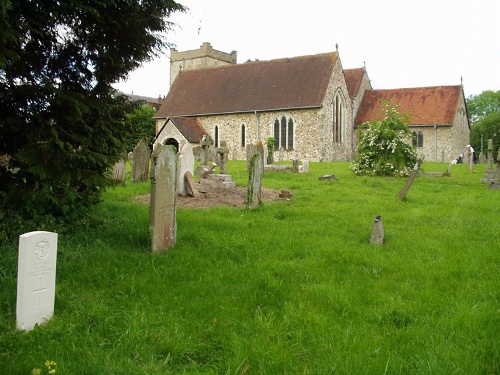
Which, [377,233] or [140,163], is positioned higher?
[140,163]

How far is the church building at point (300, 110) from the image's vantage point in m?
31.5

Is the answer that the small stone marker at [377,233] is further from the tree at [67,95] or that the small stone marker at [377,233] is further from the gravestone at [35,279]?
the gravestone at [35,279]

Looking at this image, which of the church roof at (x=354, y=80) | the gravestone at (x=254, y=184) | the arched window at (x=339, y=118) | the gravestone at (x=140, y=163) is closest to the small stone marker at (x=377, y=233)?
the gravestone at (x=254, y=184)

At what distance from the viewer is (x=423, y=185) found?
1428cm

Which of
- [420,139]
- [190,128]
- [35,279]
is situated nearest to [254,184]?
[35,279]

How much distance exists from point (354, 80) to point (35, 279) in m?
36.1

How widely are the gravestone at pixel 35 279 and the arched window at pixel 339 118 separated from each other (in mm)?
30279

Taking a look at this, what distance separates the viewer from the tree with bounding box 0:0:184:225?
18.4 feet

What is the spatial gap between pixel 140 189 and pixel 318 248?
7.16 metres

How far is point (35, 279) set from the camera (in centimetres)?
364

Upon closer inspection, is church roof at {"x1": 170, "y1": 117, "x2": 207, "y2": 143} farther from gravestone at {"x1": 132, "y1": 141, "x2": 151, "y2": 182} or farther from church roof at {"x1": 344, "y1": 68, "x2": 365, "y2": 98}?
gravestone at {"x1": 132, "y1": 141, "x2": 151, "y2": 182}

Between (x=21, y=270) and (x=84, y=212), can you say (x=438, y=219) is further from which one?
(x=21, y=270)

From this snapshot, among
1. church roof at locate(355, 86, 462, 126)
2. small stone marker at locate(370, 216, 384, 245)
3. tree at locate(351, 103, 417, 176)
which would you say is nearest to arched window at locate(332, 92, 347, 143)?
church roof at locate(355, 86, 462, 126)

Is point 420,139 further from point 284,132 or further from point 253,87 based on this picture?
point 253,87
